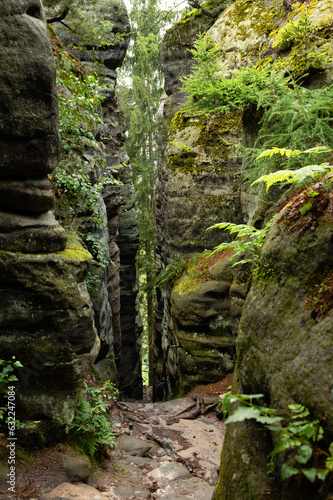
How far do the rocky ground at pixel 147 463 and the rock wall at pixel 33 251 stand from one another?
27.4 inches

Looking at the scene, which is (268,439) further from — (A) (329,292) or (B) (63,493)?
(B) (63,493)

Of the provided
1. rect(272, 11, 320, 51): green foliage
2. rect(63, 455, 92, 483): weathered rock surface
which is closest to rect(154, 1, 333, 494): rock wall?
rect(272, 11, 320, 51): green foliage

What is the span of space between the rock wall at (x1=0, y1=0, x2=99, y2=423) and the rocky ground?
0.69m

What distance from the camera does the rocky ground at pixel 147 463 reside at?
3676mm

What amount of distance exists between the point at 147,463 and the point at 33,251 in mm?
4156

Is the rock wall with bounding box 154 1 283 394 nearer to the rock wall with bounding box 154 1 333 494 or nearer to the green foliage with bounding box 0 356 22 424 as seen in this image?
the rock wall with bounding box 154 1 333 494

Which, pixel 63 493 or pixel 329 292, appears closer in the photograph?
pixel 329 292

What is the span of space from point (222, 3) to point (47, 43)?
14184 mm

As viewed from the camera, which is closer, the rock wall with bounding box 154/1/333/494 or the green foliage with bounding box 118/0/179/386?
the rock wall with bounding box 154/1/333/494

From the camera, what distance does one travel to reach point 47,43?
4.28 metres

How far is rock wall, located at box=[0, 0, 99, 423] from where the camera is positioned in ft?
13.4

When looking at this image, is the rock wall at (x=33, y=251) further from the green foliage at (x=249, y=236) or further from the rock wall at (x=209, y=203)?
the rock wall at (x=209, y=203)

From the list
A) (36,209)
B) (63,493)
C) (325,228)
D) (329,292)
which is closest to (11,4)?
(36,209)

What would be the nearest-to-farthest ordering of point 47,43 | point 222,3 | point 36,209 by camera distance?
point 47,43, point 36,209, point 222,3
